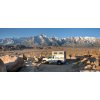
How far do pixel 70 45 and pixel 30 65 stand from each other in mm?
842

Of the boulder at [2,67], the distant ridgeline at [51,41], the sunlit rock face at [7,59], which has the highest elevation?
the distant ridgeline at [51,41]

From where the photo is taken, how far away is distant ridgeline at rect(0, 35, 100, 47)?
5.61 m

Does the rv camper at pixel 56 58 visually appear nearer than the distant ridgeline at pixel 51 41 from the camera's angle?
No

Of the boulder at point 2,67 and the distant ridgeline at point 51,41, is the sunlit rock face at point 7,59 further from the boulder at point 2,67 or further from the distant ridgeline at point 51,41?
the distant ridgeline at point 51,41

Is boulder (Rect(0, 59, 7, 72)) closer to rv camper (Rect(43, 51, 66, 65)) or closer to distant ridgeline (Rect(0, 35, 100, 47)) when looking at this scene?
distant ridgeline (Rect(0, 35, 100, 47))

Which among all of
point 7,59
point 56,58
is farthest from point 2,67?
point 56,58

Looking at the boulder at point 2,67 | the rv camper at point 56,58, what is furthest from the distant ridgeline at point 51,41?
the boulder at point 2,67

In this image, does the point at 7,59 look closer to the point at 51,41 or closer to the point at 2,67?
the point at 2,67

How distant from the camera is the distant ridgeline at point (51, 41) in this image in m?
5.61

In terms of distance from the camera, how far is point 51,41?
5.65m
